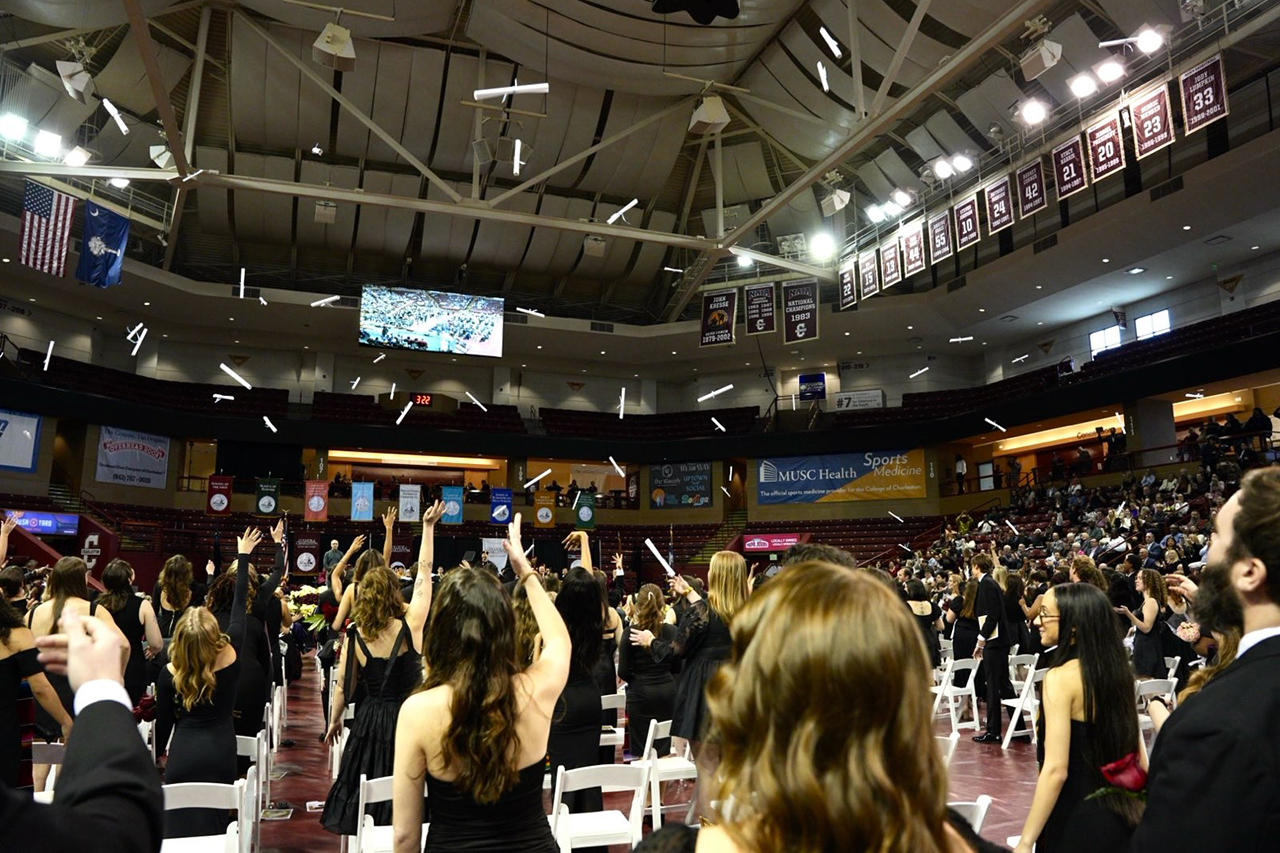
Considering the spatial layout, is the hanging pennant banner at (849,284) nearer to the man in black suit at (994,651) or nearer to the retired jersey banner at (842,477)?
the retired jersey banner at (842,477)

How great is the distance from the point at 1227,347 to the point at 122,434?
27000mm

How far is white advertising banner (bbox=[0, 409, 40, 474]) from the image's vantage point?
20.4 meters

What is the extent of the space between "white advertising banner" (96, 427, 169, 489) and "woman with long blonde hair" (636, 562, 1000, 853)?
2604cm

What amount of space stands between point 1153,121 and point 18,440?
24609mm

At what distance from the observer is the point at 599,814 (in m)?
3.93

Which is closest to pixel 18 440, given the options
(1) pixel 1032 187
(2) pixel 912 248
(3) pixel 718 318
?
(3) pixel 718 318

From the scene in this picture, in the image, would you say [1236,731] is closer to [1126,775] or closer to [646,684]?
[1126,775]

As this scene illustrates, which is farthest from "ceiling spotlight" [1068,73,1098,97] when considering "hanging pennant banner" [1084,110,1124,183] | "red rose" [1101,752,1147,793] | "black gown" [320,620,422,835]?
"red rose" [1101,752,1147,793]

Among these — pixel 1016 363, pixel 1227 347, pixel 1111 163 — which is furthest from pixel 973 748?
pixel 1016 363

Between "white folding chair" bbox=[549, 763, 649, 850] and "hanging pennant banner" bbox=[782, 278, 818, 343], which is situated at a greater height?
"hanging pennant banner" bbox=[782, 278, 818, 343]

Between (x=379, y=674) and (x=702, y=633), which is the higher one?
(x=702, y=633)

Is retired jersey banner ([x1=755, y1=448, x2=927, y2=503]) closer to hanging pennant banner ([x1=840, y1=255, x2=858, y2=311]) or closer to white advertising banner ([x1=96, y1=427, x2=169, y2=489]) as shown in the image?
hanging pennant banner ([x1=840, y1=255, x2=858, y2=311])

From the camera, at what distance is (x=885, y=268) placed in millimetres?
18656

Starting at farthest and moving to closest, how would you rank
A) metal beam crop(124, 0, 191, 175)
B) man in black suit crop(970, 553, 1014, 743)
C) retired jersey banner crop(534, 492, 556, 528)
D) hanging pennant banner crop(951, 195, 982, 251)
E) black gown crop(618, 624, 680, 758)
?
retired jersey banner crop(534, 492, 556, 528) → hanging pennant banner crop(951, 195, 982, 251) → metal beam crop(124, 0, 191, 175) → man in black suit crop(970, 553, 1014, 743) → black gown crop(618, 624, 680, 758)
